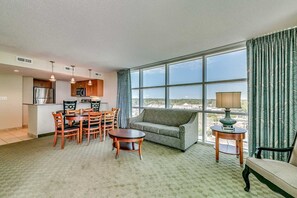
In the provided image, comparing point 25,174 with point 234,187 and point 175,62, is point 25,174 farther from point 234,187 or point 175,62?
point 175,62

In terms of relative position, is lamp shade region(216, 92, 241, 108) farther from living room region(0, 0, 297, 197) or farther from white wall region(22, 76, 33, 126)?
white wall region(22, 76, 33, 126)

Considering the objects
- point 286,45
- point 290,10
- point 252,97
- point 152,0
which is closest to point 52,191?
point 152,0

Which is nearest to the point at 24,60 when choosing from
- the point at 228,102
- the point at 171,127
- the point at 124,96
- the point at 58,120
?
the point at 58,120

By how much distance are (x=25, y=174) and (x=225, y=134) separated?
140 inches

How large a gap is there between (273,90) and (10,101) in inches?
331

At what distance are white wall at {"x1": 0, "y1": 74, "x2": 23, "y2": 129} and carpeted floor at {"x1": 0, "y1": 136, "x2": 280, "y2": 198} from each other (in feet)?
9.24

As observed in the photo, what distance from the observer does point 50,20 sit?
2.28 metres

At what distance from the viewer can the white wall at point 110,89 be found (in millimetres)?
6449

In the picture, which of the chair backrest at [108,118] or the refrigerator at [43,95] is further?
the refrigerator at [43,95]

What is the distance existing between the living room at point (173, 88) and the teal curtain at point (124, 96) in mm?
1084

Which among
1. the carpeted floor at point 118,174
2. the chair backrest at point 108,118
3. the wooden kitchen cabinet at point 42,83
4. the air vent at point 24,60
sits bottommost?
the carpeted floor at point 118,174

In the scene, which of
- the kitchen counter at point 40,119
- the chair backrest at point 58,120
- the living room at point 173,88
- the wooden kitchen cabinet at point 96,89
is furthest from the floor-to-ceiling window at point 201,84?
the kitchen counter at point 40,119

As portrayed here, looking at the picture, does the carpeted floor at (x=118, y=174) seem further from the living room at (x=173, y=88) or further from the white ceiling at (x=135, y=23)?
the white ceiling at (x=135, y=23)

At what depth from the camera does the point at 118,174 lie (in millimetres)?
2334
